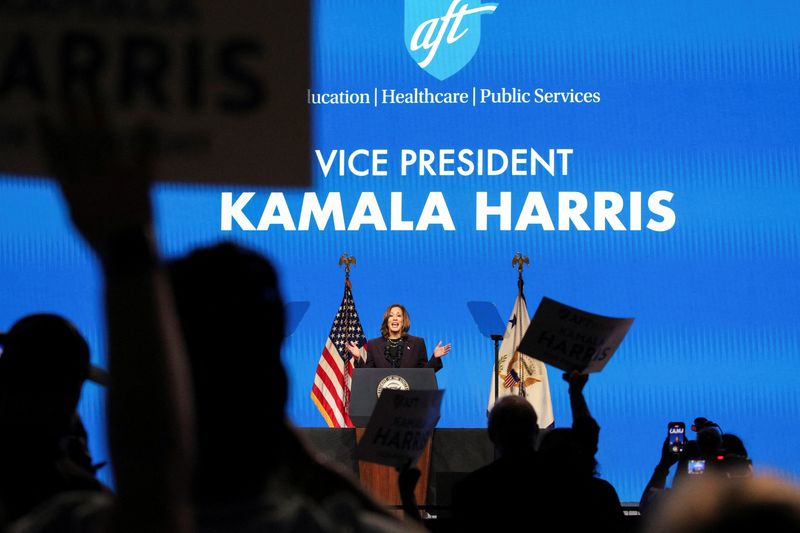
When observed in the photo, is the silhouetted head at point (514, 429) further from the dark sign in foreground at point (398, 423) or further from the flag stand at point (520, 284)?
the flag stand at point (520, 284)

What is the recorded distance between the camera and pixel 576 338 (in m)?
3.64

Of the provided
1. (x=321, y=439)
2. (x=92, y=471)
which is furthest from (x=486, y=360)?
(x=92, y=471)

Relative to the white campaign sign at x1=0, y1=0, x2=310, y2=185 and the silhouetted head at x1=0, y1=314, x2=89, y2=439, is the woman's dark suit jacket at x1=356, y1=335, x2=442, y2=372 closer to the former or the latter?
the silhouetted head at x1=0, y1=314, x2=89, y2=439

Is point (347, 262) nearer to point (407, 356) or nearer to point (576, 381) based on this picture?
point (407, 356)

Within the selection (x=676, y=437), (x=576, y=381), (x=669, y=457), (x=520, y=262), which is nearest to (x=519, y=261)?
(x=520, y=262)

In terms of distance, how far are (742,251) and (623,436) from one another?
1.73 metres

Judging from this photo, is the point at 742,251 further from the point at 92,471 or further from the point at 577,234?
the point at 92,471

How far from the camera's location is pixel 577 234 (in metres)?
8.95

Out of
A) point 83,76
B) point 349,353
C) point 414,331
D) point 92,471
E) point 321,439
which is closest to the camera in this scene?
point 83,76

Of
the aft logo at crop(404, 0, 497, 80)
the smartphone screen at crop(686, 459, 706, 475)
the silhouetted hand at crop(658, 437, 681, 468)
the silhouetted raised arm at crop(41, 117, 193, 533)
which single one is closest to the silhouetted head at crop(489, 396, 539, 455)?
the smartphone screen at crop(686, 459, 706, 475)

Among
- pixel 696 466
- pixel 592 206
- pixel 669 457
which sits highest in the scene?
pixel 592 206

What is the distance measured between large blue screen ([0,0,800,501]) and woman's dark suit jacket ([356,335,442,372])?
1.45 meters

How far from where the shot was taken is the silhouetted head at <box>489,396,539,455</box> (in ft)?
9.78

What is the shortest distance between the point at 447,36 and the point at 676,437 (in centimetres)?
396
